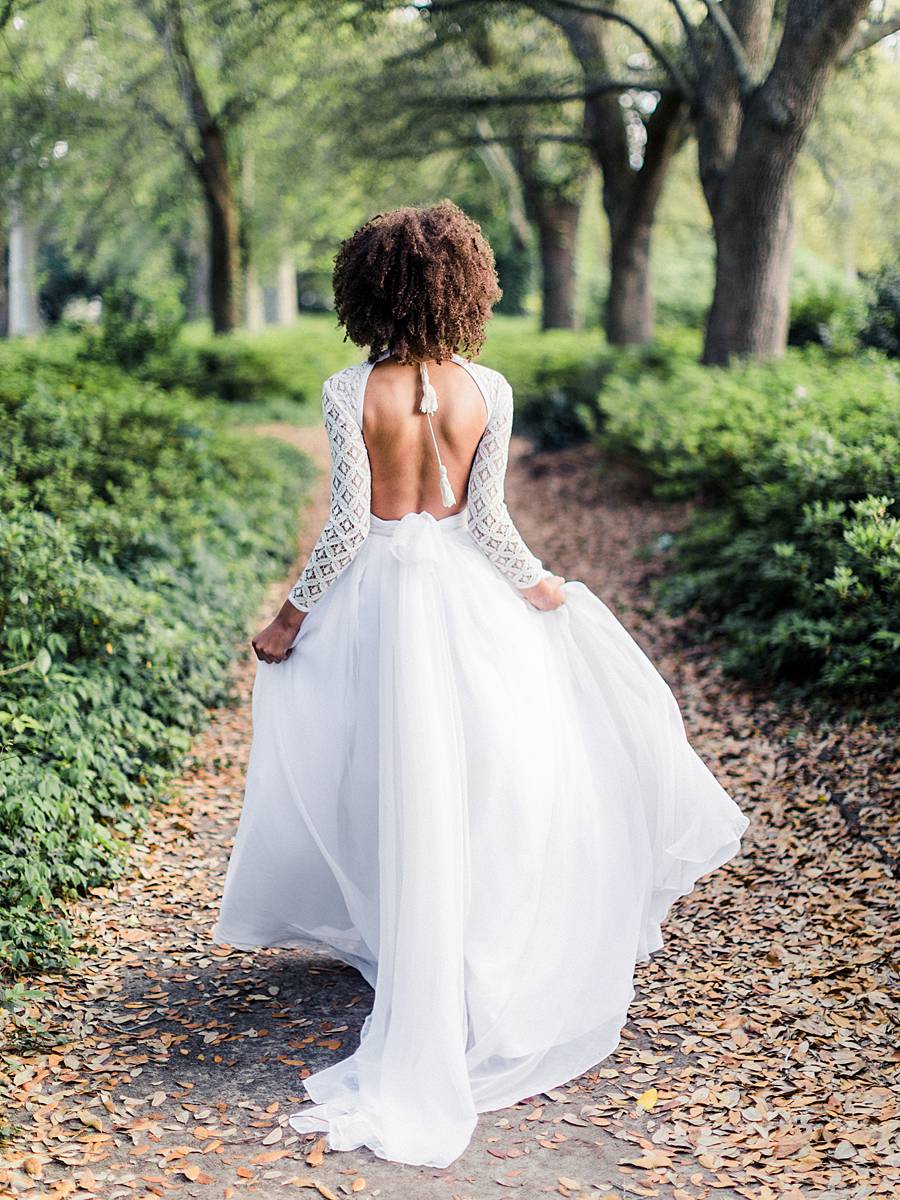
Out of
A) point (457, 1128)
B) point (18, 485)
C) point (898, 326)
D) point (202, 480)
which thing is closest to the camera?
point (457, 1128)

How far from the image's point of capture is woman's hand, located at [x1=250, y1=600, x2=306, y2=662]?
11.5 ft

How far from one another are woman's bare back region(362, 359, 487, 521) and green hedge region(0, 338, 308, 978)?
6.13 ft

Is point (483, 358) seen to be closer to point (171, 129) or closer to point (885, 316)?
point (171, 129)

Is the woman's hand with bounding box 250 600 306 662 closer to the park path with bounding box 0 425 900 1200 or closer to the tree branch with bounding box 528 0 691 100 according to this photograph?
the park path with bounding box 0 425 900 1200

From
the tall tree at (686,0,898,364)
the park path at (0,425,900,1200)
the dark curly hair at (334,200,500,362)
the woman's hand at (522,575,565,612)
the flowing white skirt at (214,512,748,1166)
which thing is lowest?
the park path at (0,425,900,1200)

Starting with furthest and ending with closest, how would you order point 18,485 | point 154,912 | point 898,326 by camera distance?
point 898,326 < point 18,485 < point 154,912

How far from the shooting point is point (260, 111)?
652 inches

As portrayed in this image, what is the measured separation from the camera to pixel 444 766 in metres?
3.18

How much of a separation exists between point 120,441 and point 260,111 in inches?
404

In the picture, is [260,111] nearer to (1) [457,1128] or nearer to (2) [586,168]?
(2) [586,168]

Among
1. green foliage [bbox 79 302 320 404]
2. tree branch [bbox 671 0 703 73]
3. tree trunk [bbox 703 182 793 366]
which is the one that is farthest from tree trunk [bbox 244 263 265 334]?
tree trunk [bbox 703 182 793 366]

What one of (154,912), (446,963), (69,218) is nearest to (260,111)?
(69,218)

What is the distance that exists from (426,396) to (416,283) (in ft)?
1.02

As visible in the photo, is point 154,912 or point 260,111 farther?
point 260,111
